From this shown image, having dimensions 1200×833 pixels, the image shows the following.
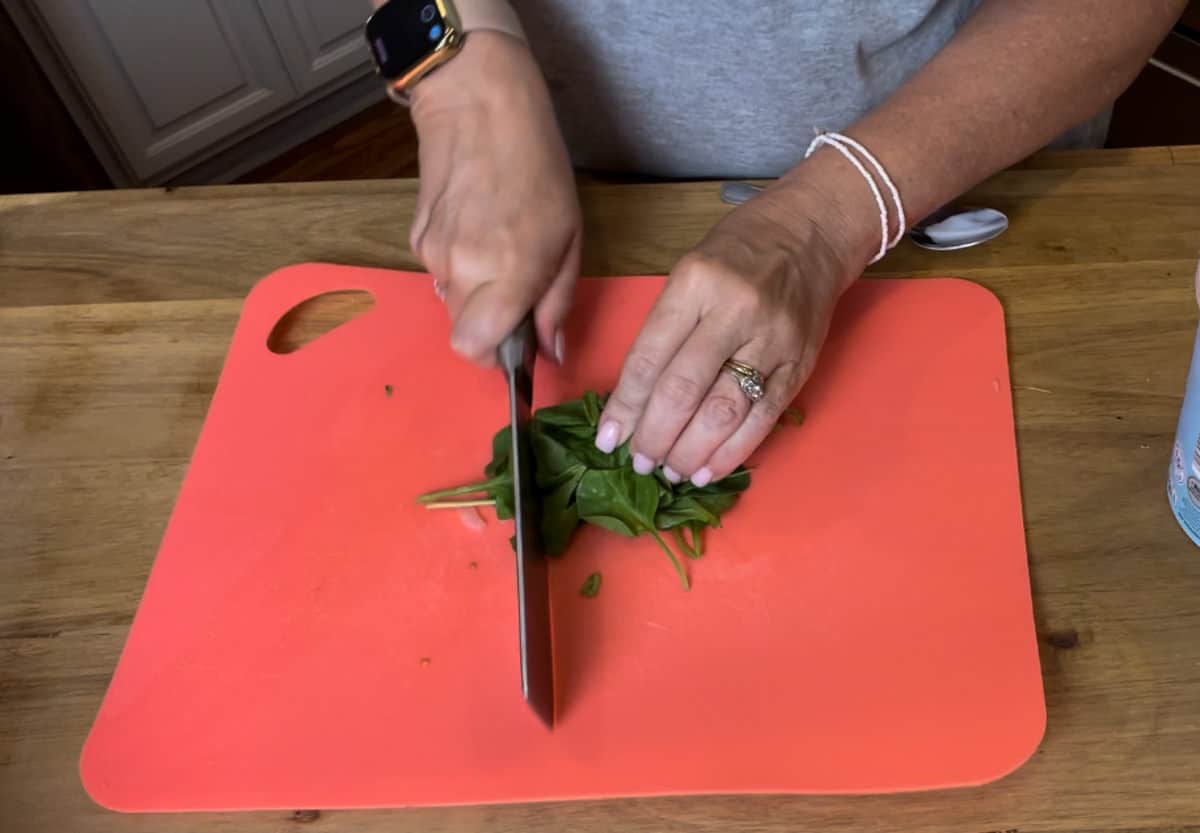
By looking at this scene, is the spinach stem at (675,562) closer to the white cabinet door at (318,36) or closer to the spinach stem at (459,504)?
the spinach stem at (459,504)

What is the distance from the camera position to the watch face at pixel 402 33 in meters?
0.91

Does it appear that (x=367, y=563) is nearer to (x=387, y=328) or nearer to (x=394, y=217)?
(x=387, y=328)

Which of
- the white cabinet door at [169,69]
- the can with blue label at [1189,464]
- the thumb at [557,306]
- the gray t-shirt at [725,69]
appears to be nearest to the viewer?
the can with blue label at [1189,464]

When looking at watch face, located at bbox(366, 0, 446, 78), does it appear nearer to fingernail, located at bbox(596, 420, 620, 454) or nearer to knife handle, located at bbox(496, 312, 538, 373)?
knife handle, located at bbox(496, 312, 538, 373)

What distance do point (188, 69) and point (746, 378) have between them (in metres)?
2.04

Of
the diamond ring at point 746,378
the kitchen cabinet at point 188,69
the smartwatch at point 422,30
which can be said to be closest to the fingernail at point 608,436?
the diamond ring at point 746,378

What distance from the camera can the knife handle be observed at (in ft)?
2.76

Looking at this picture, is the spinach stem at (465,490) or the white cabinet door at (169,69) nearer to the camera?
the spinach stem at (465,490)

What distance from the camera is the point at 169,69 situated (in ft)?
7.44

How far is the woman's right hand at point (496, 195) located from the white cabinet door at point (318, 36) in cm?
166

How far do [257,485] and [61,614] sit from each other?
0.63 ft

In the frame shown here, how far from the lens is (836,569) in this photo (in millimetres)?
798

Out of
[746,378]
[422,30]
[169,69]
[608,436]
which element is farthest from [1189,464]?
[169,69]

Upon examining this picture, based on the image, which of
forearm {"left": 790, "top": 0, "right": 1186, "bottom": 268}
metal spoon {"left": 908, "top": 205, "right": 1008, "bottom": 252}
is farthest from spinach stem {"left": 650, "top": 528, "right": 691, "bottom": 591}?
metal spoon {"left": 908, "top": 205, "right": 1008, "bottom": 252}
